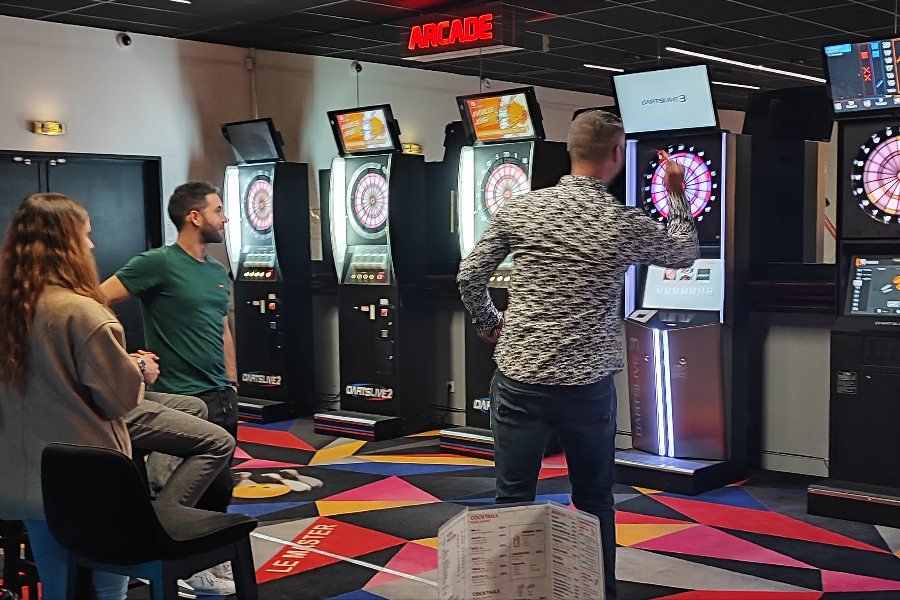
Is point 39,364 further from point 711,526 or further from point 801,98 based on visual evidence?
point 801,98

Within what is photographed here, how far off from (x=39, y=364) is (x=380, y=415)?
4.40 m

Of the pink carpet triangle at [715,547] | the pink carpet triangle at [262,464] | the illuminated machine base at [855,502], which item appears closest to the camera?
the pink carpet triangle at [715,547]

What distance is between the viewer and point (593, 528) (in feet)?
8.30

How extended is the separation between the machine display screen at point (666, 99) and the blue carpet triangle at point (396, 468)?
2196 mm

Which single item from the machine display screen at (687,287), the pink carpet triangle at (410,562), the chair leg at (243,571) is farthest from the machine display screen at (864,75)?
the chair leg at (243,571)

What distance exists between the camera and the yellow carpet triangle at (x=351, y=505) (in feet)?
16.3

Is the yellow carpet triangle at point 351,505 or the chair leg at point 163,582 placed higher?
the chair leg at point 163,582

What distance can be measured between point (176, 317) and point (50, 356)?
1.08 meters

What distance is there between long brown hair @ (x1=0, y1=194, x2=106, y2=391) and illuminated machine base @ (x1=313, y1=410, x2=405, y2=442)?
13.4ft

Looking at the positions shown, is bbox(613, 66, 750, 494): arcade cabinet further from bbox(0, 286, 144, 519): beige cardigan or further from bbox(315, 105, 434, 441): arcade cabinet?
bbox(0, 286, 144, 519): beige cardigan

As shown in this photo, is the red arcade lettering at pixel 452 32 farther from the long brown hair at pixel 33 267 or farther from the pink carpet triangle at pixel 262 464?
the long brown hair at pixel 33 267

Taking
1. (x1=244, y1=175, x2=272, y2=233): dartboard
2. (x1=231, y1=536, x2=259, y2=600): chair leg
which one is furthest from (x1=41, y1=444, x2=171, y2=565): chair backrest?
(x1=244, y1=175, x2=272, y2=233): dartboard

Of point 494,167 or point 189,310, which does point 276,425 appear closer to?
point 494,167

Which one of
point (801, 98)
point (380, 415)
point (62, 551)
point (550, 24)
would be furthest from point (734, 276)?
point (550, 24)
